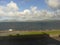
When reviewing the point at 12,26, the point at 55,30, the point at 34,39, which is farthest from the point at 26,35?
the point at 55,30

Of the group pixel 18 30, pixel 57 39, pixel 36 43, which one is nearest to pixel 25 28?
pixel 18 30

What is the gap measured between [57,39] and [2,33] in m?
2.31

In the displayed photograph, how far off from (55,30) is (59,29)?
0.36 m

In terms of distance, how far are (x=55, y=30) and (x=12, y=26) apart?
1784 millimetres

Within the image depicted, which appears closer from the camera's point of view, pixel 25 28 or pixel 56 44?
pixel 56 44

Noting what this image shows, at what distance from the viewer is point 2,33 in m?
6.30

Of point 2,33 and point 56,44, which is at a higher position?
point 2,33

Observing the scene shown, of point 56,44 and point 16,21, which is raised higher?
point 16,21

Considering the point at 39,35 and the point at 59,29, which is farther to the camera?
the point at 59,29

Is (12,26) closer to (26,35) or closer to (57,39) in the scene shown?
(26,35)

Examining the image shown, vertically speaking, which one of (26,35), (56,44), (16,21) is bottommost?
(56,44)

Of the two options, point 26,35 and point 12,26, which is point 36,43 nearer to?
point 26,35

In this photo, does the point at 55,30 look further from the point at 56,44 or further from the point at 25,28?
the point at 25,28

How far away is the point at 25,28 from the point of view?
6.75 m
